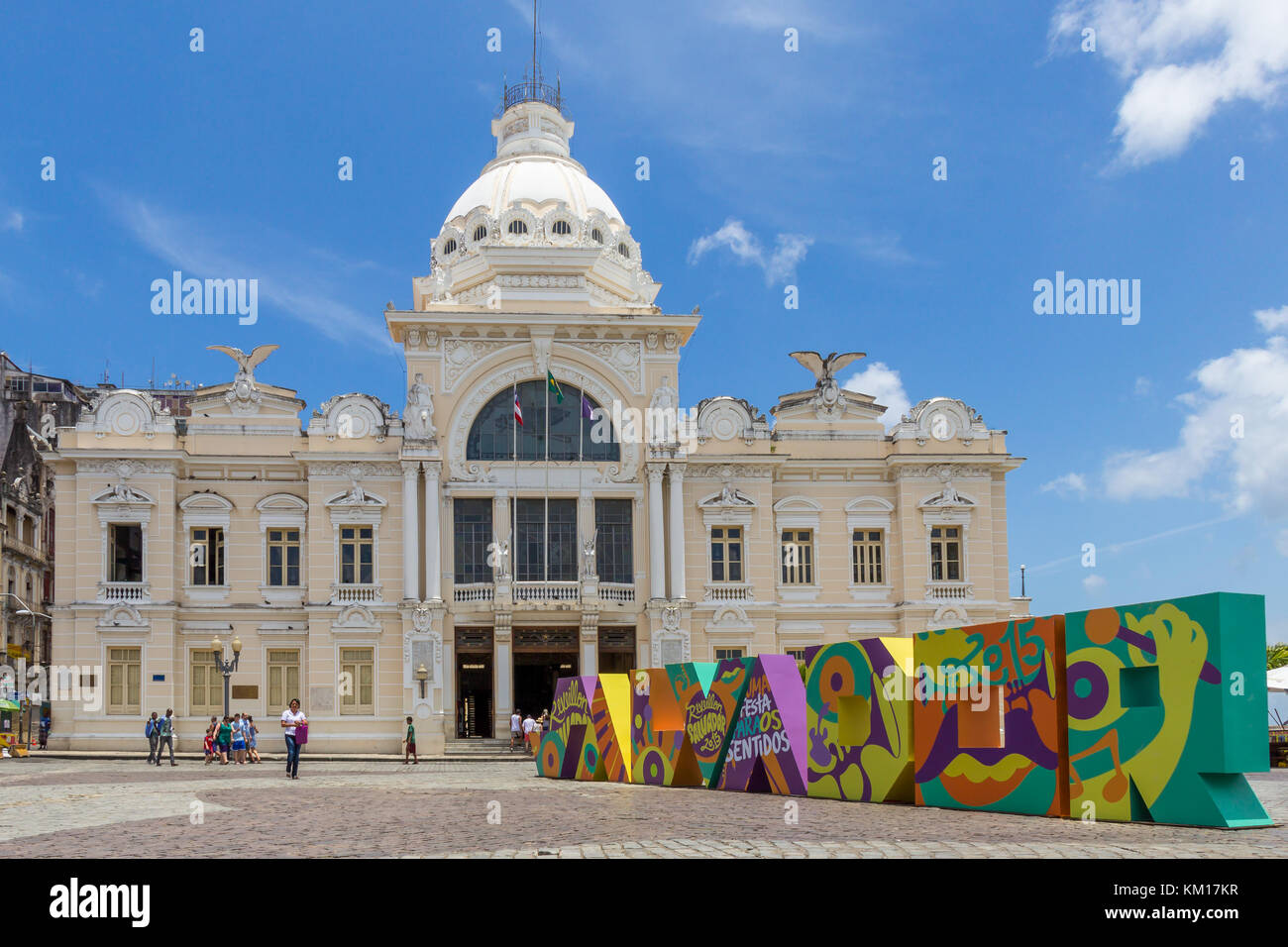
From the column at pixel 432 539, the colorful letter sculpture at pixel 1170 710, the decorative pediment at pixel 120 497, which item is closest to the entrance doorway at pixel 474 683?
the column at pixel 432 539

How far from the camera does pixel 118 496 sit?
42.8 metres

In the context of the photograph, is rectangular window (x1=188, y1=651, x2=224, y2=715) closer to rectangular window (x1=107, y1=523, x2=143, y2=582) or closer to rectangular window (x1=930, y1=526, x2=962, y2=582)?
rectangular window (x1=107, y1=523, x2=143, y2=582)

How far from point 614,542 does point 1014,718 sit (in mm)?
28544

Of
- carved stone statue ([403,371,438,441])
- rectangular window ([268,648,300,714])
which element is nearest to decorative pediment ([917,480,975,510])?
carved stone statue ([403,371,438,441])

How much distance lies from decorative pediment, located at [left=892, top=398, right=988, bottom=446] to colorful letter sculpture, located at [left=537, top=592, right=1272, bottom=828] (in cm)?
2328

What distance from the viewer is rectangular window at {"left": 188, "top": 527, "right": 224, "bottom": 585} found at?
43875mm

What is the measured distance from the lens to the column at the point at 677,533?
43.9 m

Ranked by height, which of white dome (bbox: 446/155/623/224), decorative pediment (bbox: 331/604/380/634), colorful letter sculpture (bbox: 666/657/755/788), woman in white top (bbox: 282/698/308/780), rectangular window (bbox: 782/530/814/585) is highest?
white dome (bbox: 446/155/623/224)

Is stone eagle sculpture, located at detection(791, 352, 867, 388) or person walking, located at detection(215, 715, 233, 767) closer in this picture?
person walking, located at detection(215, 715, 233, 767)

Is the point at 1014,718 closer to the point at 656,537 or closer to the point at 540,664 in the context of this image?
the point at 656,537

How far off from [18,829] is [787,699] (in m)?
11.1

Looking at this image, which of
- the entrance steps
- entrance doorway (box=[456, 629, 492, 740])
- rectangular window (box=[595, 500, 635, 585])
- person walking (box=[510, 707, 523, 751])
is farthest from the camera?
rectangular window (box=[595, 500, 635, 585])

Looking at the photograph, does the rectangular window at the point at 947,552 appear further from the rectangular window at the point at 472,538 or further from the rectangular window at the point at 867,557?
the rectangular window at the point at 472,538
